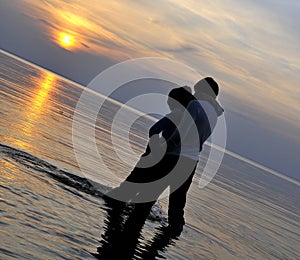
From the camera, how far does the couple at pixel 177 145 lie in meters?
8.52

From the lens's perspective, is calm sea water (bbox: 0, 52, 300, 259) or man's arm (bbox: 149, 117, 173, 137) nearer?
calm sea water (bbox: 0, 52, 300, 259)

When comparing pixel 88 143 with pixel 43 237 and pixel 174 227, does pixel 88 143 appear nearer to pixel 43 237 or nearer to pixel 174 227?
pixel 174 227

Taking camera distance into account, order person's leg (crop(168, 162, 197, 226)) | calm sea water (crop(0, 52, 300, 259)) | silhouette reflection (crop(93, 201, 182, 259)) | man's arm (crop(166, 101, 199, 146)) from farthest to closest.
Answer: person's leg (crop(168, 162, 197, 226)) → man's arm (crop(166, 101, 199, 146)) → silhouette reflection (crop(93, 201, 182, 259)) → calm sea water (crop(0, 52, 300, 259))

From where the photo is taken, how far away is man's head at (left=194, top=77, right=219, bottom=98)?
8.76 metres

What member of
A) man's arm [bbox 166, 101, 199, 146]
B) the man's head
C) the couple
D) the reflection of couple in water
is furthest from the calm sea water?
the man's head

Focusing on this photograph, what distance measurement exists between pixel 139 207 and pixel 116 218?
754 mm

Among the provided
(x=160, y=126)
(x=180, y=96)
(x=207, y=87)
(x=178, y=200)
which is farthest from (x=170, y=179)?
(x=207, y=87)

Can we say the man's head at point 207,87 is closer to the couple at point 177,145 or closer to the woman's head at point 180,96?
the couple at point 177,145

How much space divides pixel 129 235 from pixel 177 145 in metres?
1.86

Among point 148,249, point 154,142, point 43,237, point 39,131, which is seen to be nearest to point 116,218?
point 148,249

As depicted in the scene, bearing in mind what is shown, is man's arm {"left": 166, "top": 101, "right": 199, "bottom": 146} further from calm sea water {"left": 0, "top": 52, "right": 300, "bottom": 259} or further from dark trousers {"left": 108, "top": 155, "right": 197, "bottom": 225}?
calm sea water {"left": 0, "top": 52, "right": 300, "bottom": 259}

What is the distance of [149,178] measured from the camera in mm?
8906

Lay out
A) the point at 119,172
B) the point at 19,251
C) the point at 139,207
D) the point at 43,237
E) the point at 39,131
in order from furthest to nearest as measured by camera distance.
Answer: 1. the point at 39,131
2. the point at 119,172
3. the point at 139,207
4. the point at 43,237
5. the point at 19,251

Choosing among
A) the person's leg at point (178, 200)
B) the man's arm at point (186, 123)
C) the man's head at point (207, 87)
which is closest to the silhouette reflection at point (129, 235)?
the person's leg at point (178, 200)
